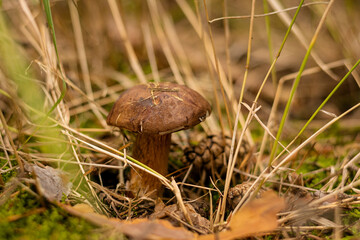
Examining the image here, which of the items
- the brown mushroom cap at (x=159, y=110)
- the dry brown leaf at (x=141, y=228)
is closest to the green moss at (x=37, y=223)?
the dry brown leaf at (x=141, y=228)

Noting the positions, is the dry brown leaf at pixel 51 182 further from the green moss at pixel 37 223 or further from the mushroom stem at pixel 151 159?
the mushroom stem at pixel 151 159

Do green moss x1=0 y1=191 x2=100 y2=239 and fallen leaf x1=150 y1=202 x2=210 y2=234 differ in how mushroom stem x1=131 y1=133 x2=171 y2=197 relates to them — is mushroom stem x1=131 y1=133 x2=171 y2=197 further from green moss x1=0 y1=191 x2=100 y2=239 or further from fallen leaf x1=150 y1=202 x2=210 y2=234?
green moss x1=0 y1=191 x2=100 y2=239

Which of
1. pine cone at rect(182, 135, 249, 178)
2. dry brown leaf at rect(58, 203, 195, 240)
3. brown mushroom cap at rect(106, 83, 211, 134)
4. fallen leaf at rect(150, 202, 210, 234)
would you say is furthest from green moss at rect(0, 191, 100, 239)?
pine cone at rect(182, 135, 249, 178)

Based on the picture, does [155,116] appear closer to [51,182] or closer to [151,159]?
[151,159]

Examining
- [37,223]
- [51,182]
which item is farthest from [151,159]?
[37,223]

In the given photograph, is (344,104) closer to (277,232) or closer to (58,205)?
(277,232)

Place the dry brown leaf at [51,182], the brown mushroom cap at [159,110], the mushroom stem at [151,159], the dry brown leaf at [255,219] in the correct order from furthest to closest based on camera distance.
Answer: the mushroom stem at [151,159], the brown mushroom cap at [159,110], the dry brown leaf at [51,182], the dry brown leaf at [255,219]

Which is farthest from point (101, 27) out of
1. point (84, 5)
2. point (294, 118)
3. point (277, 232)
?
point (277, 232)
